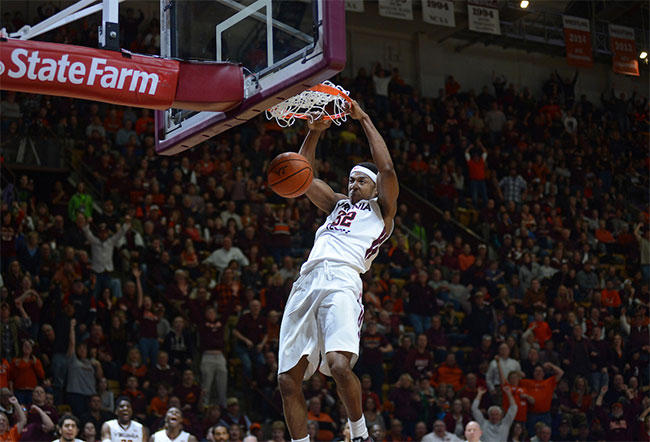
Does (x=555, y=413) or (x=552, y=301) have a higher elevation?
(x=552, y=301)

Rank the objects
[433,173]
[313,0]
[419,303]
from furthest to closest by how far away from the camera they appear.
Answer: [433,173], [419,303], [313,0]

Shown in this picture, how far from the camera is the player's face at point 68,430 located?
899cm

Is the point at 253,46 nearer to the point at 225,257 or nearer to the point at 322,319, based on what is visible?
the point at 322,319

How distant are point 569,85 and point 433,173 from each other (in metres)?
6.52

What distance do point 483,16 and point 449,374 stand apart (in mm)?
8798

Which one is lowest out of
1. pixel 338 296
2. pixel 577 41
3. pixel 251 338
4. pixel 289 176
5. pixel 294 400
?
pixel 251 338

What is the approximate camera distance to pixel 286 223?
46.9ft

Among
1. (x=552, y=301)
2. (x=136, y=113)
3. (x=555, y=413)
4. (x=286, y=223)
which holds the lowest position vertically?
(x=555, y=413)

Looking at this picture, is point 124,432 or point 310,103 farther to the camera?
point 124,432

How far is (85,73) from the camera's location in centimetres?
507

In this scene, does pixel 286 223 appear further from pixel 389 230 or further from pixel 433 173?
pixel 389 230

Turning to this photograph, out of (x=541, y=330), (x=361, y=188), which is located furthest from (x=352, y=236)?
(x=541, y=330)

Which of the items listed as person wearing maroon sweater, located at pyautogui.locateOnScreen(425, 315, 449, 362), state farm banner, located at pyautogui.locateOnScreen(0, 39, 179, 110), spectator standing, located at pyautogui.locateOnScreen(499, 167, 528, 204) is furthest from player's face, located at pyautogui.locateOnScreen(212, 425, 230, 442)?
spectator standing, located at pyautogui.locateOnScreen(499, 167, 528, 204)

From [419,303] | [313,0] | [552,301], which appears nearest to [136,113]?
[419,303]
